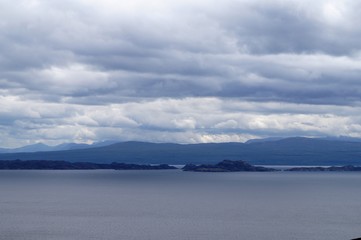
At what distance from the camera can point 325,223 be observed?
12988cm

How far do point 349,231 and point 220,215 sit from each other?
34.6 meters

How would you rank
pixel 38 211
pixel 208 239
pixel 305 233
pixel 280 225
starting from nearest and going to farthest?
pixel 208 239
pixel 305 233
pixel 280 225
pixel 38 211

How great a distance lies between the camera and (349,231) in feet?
386

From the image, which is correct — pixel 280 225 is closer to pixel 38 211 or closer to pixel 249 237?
pixel 249 237

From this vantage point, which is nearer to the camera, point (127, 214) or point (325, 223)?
point (325, 223)

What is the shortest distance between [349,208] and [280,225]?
46.0 m

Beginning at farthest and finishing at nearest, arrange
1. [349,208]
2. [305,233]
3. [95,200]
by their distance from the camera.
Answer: [95,200]
[349,208]
[305,233]

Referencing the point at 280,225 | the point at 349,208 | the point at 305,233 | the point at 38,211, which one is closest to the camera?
the point at 305,233

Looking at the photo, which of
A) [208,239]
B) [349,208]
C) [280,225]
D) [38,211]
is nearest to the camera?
[208,239]

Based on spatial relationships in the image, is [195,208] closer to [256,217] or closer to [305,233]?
[256,217]

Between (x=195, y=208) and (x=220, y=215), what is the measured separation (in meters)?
19.6

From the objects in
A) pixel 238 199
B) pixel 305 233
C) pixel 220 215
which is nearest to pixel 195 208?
pixel 220 215

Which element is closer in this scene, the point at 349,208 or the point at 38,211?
the point at 38,211

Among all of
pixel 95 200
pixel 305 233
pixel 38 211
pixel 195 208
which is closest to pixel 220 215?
pixel 195 208
